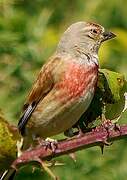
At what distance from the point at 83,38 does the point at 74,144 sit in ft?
7.10

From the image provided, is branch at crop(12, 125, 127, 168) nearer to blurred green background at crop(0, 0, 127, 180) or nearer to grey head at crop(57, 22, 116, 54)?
A: grey head at crop(57, 22, 116, 54)

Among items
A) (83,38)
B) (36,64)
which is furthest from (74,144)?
(36,64)

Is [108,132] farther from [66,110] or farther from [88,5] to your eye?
[88,5]

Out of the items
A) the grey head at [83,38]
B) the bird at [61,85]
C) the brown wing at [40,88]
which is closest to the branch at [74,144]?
the bird at [61,85]

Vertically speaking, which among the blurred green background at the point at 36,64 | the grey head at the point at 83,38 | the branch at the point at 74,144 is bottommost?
the blurred green background at the point at 36,64

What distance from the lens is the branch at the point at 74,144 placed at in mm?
1978

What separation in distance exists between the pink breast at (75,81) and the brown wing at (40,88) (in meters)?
0.07

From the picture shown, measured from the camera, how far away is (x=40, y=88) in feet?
12.3

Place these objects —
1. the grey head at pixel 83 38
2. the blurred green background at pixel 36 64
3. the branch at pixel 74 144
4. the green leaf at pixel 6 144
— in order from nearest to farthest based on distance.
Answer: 1. the green leaf at pixel 6 144
2. the branch at pixel 74 144
3. the grey head at pixel 83 38
4. the blurred green background at pixel 36 64

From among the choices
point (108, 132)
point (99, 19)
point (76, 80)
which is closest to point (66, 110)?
point (76, 80)

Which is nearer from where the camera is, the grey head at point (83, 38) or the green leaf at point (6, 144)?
the green leaf at point (6, 144)

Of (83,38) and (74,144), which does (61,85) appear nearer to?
(83,38)

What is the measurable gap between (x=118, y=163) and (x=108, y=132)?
3133mm

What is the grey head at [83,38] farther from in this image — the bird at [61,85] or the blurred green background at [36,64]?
the blurred green background at [36,64]
